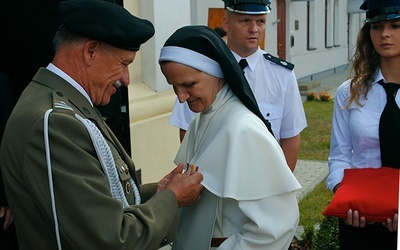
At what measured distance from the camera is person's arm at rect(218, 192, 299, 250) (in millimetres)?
2025

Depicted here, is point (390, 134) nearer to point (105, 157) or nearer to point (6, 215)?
point (105, 157)

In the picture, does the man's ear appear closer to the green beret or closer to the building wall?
the green beret

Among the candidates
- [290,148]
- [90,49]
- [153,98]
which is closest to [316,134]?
[153,98]

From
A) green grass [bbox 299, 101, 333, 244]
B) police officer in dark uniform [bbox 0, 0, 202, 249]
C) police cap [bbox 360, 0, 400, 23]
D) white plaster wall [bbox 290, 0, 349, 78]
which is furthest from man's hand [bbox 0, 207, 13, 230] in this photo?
white plaster wall [bbox 290, 0, 349, 78]

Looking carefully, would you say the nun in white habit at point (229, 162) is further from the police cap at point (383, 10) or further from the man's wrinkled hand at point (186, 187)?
the police cap at point (383, 10)

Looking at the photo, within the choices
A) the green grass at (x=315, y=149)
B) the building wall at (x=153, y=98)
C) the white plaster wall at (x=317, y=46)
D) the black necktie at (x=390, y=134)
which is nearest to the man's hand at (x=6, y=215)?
the building wall at (x=153, y=98)

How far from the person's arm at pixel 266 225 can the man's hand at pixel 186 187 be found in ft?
0.65

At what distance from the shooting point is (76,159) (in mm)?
1699

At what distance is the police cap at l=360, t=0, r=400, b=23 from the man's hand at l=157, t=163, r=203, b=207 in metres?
1.31

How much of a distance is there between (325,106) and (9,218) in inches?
433

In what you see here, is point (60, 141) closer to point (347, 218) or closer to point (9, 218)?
point (347, 218)

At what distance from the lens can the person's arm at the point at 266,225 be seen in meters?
2.03

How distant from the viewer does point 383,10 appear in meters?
2.73

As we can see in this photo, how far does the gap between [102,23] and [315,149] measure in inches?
306
